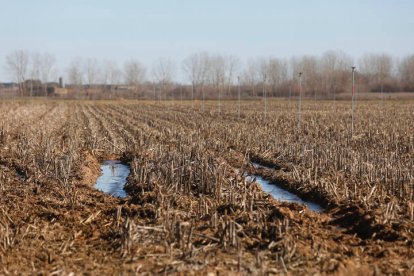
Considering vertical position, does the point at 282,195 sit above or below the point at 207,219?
below

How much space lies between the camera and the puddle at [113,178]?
11.5 metres

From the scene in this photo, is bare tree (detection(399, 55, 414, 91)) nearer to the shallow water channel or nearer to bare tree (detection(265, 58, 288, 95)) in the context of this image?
bare tree (detection(265, 58, 288, 95))

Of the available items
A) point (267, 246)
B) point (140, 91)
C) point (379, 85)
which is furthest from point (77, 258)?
point (140, 91)

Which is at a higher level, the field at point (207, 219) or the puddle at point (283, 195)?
the field at point (207, 219)

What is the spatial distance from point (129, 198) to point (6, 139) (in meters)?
9.73

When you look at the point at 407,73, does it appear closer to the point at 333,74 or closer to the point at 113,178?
the point at 333,74

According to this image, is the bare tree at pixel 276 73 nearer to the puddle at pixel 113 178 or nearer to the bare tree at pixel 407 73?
the bare tree at pixel 407 73

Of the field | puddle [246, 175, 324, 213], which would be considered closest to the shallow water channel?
puddle [246, 175, 324, 213]

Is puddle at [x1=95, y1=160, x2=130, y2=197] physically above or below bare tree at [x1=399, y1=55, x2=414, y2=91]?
below

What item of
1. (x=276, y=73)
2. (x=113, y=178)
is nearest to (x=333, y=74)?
(x=276, y=73)

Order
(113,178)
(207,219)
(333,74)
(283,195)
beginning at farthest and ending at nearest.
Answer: (333,74)
(113,178)
(283,195)
(207,219)

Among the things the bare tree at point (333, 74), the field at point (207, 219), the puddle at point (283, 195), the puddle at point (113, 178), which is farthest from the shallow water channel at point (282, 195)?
the bare tree at point (333, 74)

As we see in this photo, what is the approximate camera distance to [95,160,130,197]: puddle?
11.5 m

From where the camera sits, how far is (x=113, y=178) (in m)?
13.1
